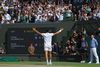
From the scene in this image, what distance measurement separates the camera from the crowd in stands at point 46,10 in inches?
1383

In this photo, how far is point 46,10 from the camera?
1452 inches

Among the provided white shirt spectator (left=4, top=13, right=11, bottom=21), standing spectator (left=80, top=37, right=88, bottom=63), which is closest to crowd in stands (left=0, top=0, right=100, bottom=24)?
white shirt spectator (left=4, top=13, right=11, bottom=21)

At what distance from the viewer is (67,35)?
114ft

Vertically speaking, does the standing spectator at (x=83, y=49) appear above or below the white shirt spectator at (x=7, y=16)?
below

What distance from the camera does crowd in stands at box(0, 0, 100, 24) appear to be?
1383 inches

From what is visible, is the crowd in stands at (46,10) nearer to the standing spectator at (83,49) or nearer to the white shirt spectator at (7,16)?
the white shirt spectator at (7,16)

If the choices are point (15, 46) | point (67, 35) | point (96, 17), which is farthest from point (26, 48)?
point (96, 17)

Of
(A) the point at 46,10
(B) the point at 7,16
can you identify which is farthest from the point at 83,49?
(B) the point at 7,16

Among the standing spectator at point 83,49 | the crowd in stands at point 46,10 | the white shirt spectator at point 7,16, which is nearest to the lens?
the standing spectator at point 83,49

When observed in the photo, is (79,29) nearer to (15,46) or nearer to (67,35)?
A: (67,35)

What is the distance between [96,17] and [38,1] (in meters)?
7.45

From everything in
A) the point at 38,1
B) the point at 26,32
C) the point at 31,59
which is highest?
the point at 38,1

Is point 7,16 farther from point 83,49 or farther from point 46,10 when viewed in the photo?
point 83,49

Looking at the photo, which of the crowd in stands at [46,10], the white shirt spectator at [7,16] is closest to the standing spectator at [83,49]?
the crowd in stands at [46,10]
